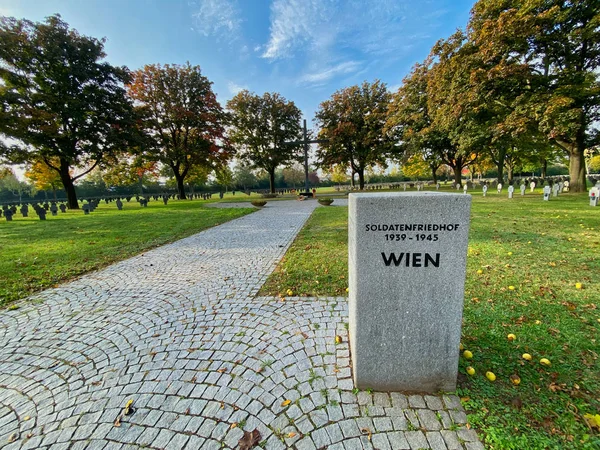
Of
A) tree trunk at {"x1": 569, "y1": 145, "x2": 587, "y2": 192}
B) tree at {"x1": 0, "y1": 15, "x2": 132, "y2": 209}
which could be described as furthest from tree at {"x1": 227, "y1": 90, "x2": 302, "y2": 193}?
tree trunk at {"x1": 569, "y1": 145, "x2": 587, "y2": 192}

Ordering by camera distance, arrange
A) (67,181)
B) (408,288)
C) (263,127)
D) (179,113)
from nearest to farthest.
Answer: (408,288) < (67,181) < (179,113) < (263,127)

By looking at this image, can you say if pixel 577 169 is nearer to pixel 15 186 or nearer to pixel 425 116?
pixel 425 116

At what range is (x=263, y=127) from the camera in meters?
33.6

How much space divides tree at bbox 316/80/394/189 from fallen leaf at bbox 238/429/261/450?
99.0 feet

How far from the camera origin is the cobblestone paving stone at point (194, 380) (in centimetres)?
169

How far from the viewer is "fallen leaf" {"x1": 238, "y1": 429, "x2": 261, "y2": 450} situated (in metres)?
1.60

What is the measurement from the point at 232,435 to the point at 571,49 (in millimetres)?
23752

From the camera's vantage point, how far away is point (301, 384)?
210 centimetres

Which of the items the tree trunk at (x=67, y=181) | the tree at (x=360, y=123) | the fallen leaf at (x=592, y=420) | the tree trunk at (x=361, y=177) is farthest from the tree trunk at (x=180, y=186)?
the fallen leaf at (x=592, y=420)

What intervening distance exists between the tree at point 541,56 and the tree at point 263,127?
2326 centimetres

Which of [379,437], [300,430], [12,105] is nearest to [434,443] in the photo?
[379,437]

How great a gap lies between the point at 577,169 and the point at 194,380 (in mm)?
25318

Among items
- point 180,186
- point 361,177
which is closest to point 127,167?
point 180,186

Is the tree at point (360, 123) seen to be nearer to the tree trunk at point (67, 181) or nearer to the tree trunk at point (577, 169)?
the tree trunk at point (577, 169)
